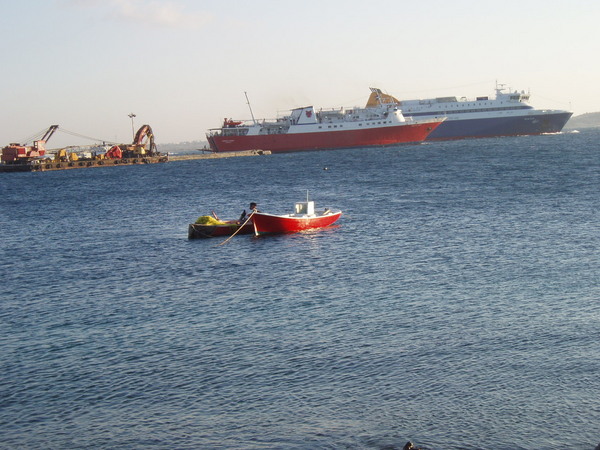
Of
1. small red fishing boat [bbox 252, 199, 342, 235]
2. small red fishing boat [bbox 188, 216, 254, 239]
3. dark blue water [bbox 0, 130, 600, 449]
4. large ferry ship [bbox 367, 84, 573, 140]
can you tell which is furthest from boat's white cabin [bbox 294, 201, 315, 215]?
large ferry ship [bbox 367, 84, 573, 140]

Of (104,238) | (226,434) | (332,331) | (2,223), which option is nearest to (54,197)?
(2,223)

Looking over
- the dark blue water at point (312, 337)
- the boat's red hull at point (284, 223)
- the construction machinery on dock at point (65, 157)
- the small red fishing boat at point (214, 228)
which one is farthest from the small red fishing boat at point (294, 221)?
the construction machinery on dock at point (65, 157)

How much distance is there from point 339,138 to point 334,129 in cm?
224

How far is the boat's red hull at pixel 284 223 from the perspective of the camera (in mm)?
39000

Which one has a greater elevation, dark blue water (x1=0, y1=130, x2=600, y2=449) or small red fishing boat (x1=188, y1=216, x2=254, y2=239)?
small red fishing boat (x1=188, y1=216, x2=254, y2=239)

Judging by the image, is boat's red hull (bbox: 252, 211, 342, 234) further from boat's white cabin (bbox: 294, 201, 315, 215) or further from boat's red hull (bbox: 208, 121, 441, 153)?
Result: boat's red hull (bbox: 208, 121, 441, 153)

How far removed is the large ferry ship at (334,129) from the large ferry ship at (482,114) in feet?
12.0

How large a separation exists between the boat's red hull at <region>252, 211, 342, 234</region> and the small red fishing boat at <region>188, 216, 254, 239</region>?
631 mm

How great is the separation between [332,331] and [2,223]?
3929cm

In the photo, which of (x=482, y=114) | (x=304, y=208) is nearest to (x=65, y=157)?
(x=482, y=114)

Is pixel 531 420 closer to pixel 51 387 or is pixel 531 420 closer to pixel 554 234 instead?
pixel 51 387

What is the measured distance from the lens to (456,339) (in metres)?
18.5

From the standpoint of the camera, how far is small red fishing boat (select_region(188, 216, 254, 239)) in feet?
129

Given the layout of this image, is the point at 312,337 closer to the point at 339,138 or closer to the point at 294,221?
the point at 294,221
